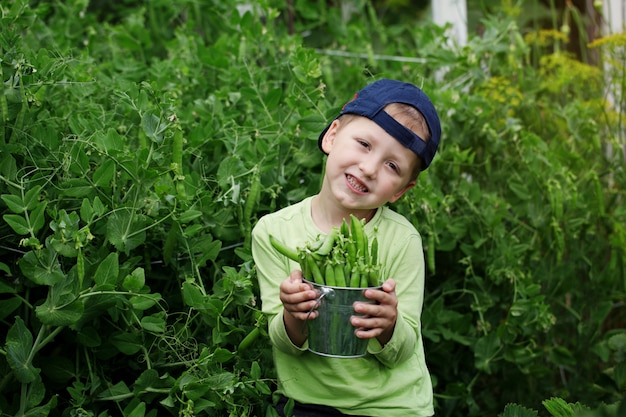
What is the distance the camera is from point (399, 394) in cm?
215

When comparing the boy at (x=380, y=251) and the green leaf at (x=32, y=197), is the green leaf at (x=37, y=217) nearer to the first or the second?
the green leaf at (x=32, y=197)

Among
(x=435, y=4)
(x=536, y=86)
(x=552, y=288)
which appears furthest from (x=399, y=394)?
(x=435, y=4)

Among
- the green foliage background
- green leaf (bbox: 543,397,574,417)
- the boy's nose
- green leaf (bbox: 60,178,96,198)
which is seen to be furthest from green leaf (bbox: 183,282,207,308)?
green leaf (bbox: 543,397,574,417)

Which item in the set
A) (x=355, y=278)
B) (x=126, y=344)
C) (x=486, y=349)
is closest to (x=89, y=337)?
(x=126, y=344)

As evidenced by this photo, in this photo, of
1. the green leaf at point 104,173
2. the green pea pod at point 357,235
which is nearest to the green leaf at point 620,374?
the green pea pod at point 357,235

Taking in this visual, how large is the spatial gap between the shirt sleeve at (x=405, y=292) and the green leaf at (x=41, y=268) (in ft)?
2.80

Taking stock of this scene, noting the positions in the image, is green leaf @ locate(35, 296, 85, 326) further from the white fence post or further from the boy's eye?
the white fence post

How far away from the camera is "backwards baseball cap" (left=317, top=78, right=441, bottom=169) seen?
6.80 ft

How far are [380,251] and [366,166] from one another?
256mm

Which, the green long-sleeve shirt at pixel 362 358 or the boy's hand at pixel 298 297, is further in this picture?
the green long-sleeve shirt at pixel 362 358

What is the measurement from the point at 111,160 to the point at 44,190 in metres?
0.26

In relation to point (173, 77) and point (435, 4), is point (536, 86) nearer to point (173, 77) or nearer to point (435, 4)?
point (435, 4)

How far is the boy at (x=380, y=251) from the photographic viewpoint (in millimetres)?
2072

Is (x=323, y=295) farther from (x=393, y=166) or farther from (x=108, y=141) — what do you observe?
(x=108, y=141)
